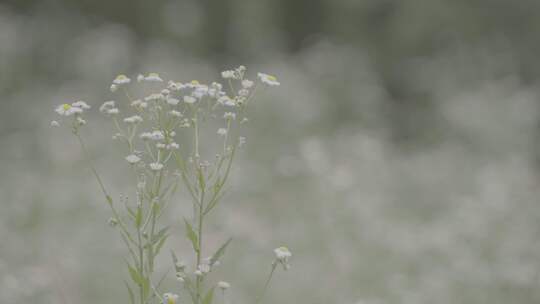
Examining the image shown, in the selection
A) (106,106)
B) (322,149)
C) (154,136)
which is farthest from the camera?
(322,149)

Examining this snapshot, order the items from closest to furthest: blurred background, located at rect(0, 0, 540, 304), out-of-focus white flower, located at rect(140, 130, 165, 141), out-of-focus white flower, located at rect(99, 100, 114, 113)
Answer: out-of-focus white flower, located at rect(140, 130, 165, 141) < out-of-focus white flower, located at rect(99, 100, 114, 113) < blurred background, located at rect(0, 0, 540, 304)

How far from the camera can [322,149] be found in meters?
5.15

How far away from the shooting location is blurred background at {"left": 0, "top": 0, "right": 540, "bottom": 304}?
3896 mm

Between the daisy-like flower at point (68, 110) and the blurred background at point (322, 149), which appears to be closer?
the daisy-like flower at point (68, 110)

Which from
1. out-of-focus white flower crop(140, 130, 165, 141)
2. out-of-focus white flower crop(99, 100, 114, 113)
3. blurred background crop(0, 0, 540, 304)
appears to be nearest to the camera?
out-of-focus white flower crop(140, 130, 165, 141)

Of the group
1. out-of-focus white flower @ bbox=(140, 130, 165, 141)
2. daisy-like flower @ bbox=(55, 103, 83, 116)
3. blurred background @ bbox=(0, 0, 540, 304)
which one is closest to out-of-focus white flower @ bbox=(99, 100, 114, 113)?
daisy-like flower @ bbox=(55, 103, 83, 116)

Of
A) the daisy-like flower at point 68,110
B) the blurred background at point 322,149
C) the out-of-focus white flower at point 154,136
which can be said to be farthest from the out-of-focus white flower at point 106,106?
the blurred background at point 322,149

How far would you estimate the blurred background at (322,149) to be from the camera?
12.8 feet

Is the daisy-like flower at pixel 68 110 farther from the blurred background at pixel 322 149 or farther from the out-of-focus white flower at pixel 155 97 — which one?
the blurred background at pixel 322 149

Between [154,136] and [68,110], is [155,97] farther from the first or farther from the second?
[68,110]

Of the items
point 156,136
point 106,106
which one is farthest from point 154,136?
point 106,106

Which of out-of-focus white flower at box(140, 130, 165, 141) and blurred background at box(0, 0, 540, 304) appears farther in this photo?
blurred background at box(0, 0, 540, 304)

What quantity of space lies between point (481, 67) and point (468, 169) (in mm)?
2637

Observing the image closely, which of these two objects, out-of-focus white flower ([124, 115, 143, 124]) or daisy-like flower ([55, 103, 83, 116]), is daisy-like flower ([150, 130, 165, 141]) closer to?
out-of-focus white flower ([124, 115, 143, 124])
